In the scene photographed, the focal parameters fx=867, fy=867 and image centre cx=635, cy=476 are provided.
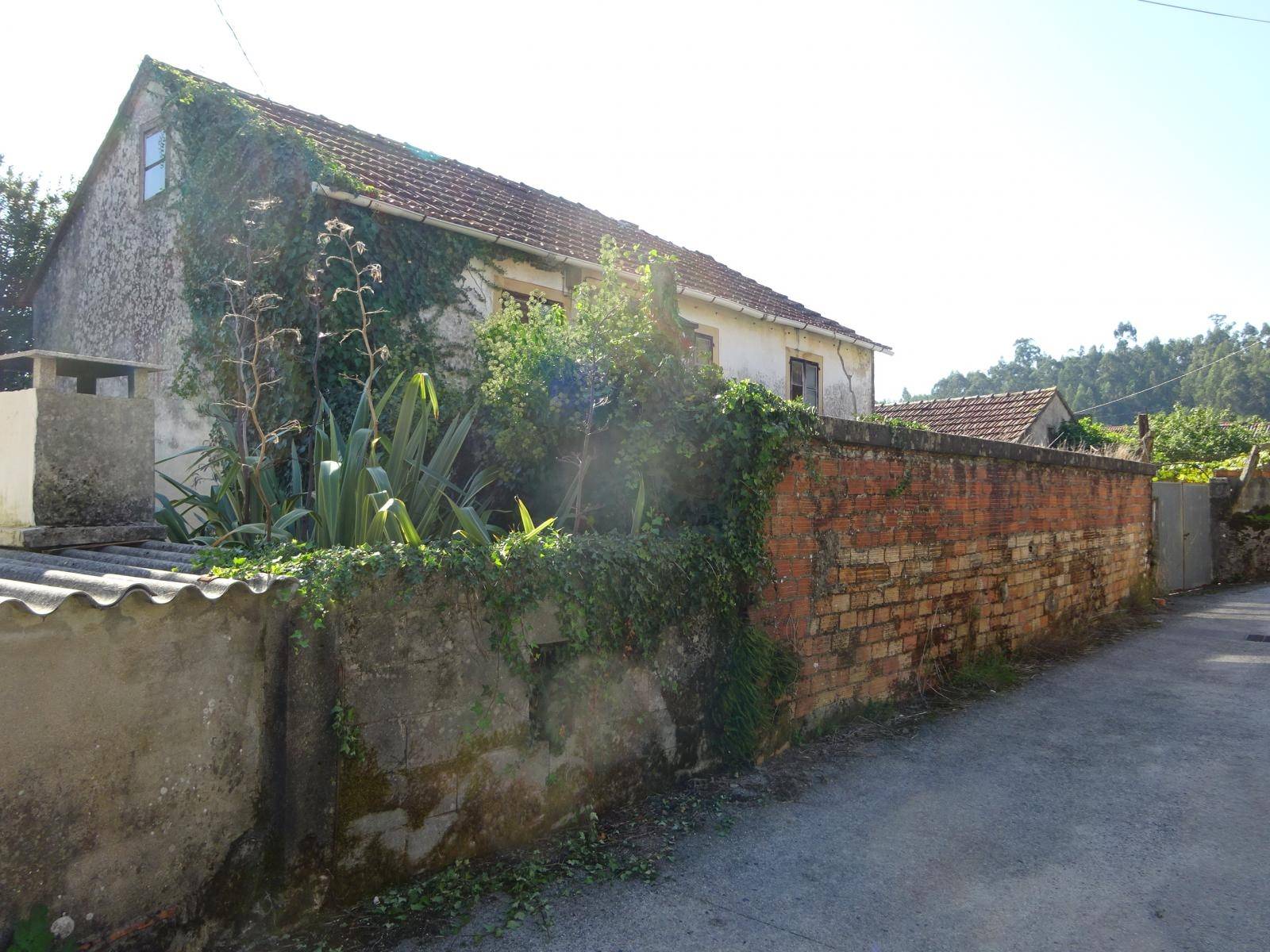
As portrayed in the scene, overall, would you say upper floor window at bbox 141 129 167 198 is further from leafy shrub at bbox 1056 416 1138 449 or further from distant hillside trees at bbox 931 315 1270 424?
distant hillside trees at bbox 931 315 1270 424

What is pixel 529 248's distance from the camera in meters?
9.30

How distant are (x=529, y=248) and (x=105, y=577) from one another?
21.3 feet

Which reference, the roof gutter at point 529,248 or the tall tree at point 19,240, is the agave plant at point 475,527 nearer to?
the roof gutter at point 529,248

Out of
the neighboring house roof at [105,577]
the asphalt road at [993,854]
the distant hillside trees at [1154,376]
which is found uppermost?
the distant hillside trees at [1154,376]

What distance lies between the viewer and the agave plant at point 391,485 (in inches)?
166

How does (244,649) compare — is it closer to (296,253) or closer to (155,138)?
(296,253)

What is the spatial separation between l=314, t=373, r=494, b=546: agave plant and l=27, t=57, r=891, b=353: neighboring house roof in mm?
3694

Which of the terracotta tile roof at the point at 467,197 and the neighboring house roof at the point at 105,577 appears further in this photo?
the terracotta tile roof at the point at 467,197

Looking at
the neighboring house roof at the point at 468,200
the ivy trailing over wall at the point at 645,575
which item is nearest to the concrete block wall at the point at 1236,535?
the neighboring house roof at the point at 468,200

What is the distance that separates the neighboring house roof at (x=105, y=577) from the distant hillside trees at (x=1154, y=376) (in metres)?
55.3

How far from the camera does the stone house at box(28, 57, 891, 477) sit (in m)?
8.83

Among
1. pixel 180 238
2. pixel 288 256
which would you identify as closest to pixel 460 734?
pixel 288 256

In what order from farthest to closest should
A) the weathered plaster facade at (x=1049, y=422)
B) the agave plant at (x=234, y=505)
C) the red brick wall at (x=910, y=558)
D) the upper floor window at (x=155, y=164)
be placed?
the weathered plaster facade at (x=1049, y=422) → the upper floor window at (x=155, y=164) → the red brick wall at (x=910, y=558) → the agave plant at (x=234, y=505)

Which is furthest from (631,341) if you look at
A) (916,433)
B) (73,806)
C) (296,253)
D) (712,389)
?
(296,253)
